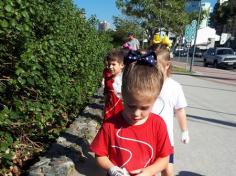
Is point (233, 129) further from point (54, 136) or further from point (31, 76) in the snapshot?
point (31, 76)

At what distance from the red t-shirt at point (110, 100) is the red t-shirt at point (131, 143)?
2.92 metres

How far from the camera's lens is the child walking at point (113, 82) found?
5812mm

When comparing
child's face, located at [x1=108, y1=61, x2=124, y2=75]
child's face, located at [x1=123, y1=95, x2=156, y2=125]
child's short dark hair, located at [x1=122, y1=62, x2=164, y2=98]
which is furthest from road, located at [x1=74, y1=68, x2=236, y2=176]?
child's short dark hair, located at [x1=122, y1=62, x2=164, y2=98]

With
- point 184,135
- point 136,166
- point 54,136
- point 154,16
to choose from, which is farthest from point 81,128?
point 154,16

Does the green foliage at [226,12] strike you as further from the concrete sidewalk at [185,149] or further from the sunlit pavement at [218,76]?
the concrete sidewalk at [185,149]

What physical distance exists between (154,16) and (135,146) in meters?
30.1

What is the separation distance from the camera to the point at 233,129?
8117mm

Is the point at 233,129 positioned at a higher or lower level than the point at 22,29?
lower

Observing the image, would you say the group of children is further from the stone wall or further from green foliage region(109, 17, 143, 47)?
green foliage region(109, 17, 143, 47)

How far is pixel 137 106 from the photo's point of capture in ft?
7.97

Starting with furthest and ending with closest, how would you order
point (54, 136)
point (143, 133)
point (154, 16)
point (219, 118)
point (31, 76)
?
1. point (154, 16)
2. point (219, 118)
3. point (54, 136)
4. point (31, 76)
5. point (143, 133)

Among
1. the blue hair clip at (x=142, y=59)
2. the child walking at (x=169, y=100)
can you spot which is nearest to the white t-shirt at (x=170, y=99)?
the child walking at (x=169, y=100)

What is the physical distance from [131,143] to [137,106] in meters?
0.31

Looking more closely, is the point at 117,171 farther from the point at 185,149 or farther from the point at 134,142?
the point at 185,149
